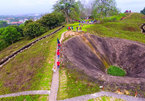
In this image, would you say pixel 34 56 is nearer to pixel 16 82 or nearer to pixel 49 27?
pixel 16 82

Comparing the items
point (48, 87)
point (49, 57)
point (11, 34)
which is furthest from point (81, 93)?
point (11, 34)

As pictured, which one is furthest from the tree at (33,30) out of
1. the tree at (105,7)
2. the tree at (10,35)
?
the tree at (105,7)

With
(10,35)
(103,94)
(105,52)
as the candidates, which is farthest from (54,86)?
(10,35)

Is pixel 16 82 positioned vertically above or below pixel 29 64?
below

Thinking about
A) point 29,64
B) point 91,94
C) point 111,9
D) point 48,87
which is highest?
point 111,9

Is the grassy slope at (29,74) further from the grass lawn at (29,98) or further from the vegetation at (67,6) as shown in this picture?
the vegetation at (67,6)

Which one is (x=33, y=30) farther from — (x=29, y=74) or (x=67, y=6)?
(x=29, y=74)

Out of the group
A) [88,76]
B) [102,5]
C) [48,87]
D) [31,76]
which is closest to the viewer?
[48,87]
